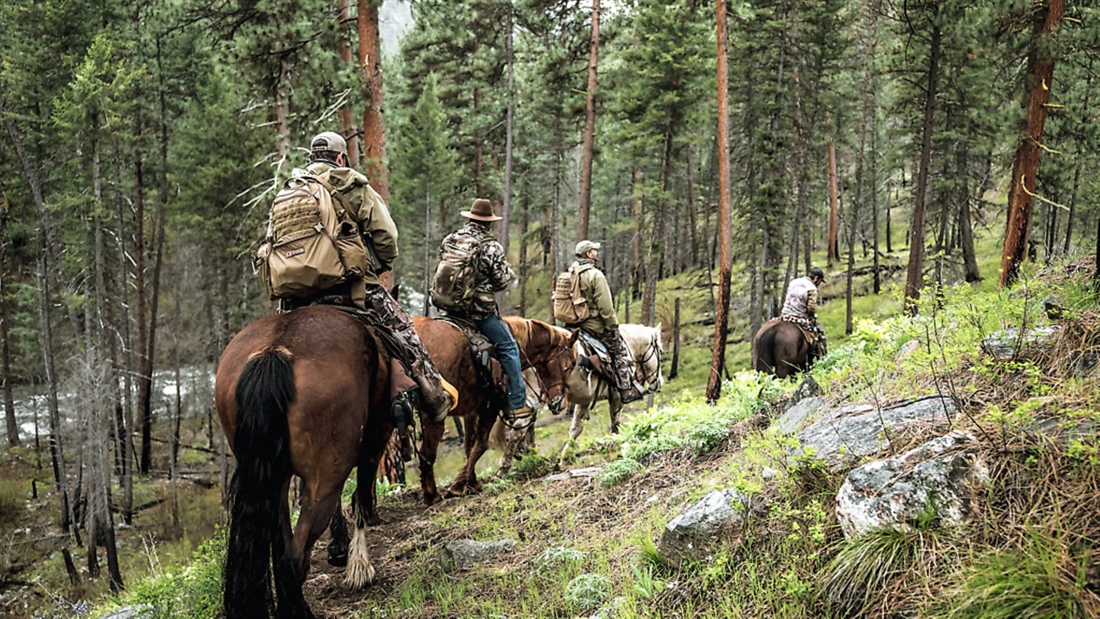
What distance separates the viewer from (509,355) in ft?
26.2

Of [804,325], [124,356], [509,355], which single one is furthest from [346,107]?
[124,356]

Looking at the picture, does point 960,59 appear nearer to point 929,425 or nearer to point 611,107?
point 611,107

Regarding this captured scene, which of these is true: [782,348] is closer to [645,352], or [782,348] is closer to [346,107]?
[645,352]

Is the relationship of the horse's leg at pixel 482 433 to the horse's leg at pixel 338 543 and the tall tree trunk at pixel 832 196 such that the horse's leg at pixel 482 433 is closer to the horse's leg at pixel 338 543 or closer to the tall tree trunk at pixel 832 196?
the horse's leg at pixel 338 543

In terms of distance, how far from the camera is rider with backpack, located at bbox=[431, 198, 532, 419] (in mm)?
7375

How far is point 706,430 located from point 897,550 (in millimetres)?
3156

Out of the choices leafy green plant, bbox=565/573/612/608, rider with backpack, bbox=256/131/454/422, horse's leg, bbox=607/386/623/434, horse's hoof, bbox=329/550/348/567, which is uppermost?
rider with backpack, bbox=256/131/454/422

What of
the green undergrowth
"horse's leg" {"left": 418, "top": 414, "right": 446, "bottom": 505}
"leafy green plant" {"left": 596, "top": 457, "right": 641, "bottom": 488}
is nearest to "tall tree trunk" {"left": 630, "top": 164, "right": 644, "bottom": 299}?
"horse's leg" {"left": 418, "top": 414, "right": 446, "bottom": 505}

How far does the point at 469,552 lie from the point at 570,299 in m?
6.27

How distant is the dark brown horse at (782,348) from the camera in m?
11.5

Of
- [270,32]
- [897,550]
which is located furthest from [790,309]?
[270,32]

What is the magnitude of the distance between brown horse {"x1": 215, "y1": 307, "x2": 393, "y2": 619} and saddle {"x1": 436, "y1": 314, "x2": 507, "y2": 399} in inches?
111

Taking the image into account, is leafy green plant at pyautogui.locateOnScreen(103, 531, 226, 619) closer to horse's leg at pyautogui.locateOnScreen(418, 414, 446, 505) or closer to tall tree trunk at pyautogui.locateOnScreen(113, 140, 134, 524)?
horse's leg at pyautogui.locateOnScreen(418, 414, 446, 505)

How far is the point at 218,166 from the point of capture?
22.6 meters
